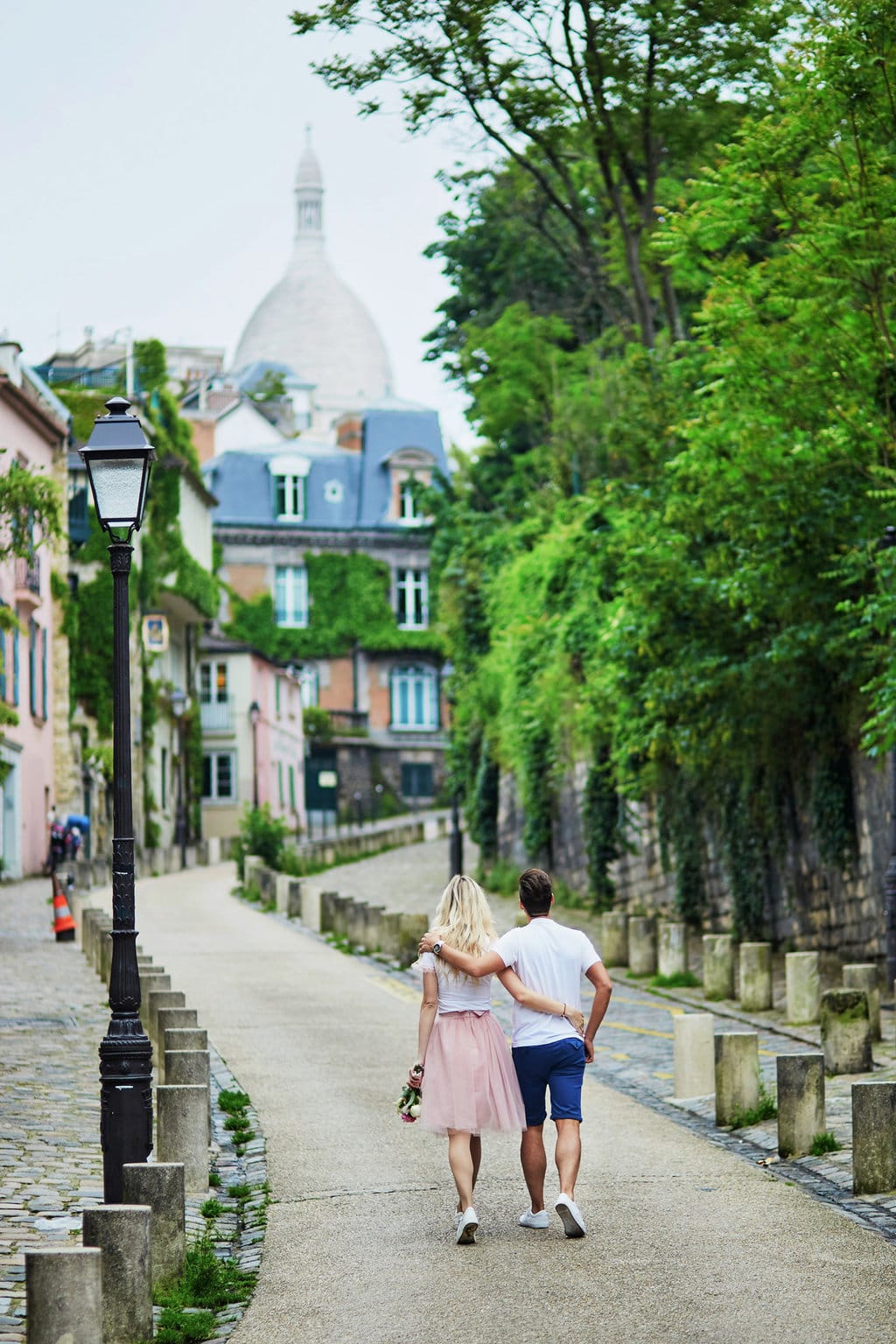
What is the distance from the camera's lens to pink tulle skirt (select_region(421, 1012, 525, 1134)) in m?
8.31

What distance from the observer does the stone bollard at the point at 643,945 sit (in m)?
21.5

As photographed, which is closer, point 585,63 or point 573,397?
point 585,63

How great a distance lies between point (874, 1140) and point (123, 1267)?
4.18m

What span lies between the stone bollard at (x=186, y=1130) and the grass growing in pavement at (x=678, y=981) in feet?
36.8

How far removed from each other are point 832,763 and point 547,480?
20.0m

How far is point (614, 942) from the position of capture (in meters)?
23.0

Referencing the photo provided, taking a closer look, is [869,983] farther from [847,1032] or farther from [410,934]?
[410,934]

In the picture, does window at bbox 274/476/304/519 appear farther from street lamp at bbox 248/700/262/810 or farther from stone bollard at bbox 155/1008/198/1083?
stone bollard at bbox 155/1008/198/1083

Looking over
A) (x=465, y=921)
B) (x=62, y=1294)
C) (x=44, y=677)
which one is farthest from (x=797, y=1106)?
(x=44, y=677)

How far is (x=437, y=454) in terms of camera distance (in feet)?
241

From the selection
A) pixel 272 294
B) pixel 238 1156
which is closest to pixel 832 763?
pixel 238 1156

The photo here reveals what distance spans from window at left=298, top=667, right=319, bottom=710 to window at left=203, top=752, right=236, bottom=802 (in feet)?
29.5

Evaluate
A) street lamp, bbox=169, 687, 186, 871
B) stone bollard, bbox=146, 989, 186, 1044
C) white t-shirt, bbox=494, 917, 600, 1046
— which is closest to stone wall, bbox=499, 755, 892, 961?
stone bollard, bbox=146, 989, 186, 1044

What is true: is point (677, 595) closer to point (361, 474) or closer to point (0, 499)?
point (0, 499)
